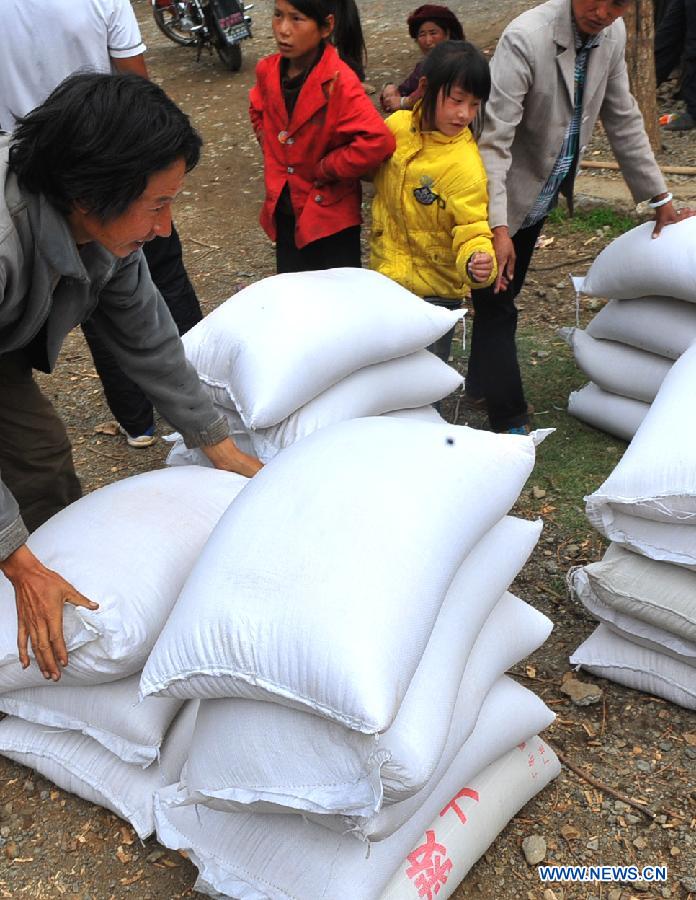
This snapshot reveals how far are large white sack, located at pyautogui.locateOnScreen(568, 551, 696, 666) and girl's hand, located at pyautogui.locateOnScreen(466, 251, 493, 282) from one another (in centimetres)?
82

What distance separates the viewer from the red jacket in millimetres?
2641

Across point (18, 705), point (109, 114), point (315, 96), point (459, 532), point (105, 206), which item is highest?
point (109, 114)

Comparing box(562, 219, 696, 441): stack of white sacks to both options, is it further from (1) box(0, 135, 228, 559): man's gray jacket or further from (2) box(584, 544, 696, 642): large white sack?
(1) box(0, 135, 228, 559): man's gray jacket

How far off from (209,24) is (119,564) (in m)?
6.63

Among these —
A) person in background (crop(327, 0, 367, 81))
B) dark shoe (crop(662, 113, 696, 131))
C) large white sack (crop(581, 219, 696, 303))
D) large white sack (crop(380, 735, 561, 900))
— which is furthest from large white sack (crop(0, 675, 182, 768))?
dark shoe (crop(662, 113, 696, 131))

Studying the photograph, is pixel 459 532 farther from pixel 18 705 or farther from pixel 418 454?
pixel 18 705

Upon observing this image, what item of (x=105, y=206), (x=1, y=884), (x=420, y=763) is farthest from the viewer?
(x=1, y=884)

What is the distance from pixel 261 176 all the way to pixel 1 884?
442 cm

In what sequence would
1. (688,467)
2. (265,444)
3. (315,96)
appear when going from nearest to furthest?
(688,467)
(265,444)
(315,96)

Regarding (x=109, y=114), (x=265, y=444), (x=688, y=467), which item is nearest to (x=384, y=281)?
(x=265, y=444)

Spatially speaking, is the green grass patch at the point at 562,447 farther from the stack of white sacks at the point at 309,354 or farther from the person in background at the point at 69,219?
the person in background at the point at 69,219

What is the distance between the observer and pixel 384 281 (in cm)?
240

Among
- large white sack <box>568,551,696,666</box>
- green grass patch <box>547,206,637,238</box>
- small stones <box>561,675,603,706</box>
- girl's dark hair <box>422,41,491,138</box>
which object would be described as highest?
girl's dark hair <box>422,41,491,138</box>

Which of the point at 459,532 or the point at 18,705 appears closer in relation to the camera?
the point at 459,532
